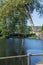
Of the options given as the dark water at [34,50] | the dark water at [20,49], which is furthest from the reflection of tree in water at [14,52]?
the dark water at [34,50]

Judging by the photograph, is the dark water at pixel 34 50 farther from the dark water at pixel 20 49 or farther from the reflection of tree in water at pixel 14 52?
the reflection of tree in water at pixel 14 52

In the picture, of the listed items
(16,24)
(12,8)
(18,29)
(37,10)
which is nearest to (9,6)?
(12,8)

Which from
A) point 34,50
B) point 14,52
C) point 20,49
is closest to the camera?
point 14,52

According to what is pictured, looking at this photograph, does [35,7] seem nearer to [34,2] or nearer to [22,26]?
[34,2]

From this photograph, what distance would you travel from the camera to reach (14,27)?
24422mm

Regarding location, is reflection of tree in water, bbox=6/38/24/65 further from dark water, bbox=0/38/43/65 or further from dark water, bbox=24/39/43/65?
dark water, bbox=24/39/43/65

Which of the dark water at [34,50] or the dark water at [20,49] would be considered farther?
the dark water at [20,49]

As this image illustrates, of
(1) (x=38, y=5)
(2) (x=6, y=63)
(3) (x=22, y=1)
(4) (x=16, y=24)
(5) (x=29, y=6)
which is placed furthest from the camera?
(4) (x=16, y=24)

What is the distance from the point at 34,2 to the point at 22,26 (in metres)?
10.5

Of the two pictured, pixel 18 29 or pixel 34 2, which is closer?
pixel 34 2

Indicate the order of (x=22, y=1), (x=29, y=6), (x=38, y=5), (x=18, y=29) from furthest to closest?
1. (x=18, y=29)
2. (x=38, y=5)
3. (x=29, y=6)
4. (x=22, y=1)

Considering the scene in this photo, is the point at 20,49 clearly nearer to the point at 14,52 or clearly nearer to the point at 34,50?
the point at 34,50

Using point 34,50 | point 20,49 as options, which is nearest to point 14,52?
point 34,50

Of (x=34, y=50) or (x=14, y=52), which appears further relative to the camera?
(x=34, y=50)
